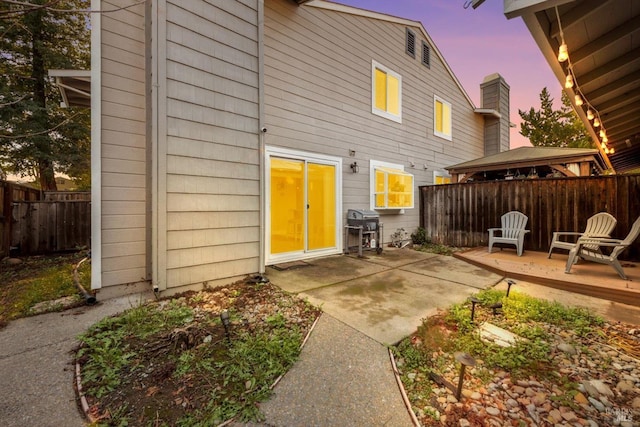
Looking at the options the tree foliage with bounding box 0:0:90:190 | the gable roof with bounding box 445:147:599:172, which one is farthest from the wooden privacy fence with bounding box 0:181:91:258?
the gable roof with bounding box 445:147:599:172

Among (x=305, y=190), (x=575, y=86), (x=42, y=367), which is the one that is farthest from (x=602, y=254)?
(x=42, y=367)

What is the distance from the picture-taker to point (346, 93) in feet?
20.5

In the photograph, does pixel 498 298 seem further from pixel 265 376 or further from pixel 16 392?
pixel 16 392

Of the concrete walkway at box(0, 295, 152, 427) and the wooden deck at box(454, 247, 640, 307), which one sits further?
the wooden deck at box(454, 247, 640, 307)

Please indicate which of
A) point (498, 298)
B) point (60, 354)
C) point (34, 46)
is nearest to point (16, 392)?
point (60, 354)

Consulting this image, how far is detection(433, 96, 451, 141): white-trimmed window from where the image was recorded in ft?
29.1

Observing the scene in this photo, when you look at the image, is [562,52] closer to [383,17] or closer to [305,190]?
[305,190]

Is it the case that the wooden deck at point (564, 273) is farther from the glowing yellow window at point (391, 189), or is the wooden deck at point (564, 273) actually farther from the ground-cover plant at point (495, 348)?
the glowing yellow window at point (391, 189)

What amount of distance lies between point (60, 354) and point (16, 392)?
1.39 ft

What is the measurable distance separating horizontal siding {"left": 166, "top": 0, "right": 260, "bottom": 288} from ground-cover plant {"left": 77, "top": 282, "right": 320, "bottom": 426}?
0.80 m

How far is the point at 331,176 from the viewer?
5906 millimetres

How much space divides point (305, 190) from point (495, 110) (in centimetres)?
1054

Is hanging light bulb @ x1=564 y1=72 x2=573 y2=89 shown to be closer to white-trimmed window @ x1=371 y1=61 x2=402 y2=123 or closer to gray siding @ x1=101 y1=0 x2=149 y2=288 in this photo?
white-trimmed window @ x1=371 y1=61 x2=402 y2=123

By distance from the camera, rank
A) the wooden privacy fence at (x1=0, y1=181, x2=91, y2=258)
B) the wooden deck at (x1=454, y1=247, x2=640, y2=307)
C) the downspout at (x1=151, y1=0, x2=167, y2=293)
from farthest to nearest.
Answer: the wooden privacy fence at (x1=0, y1=181, x2=91, y2=258) < the wooden deck at (x1=454, y1=247, x2=640, y2=307) < the downspout at (x1=151, y1=0, x2=167, y2=293)
